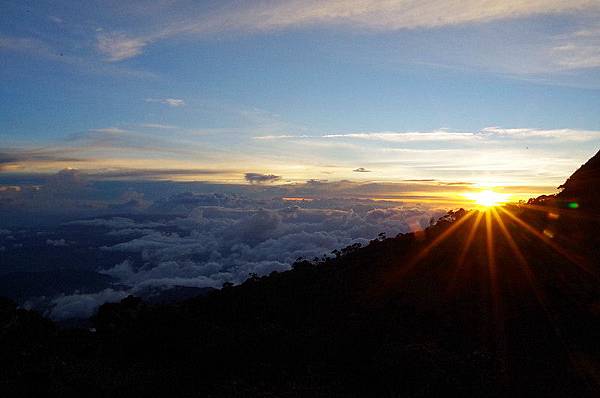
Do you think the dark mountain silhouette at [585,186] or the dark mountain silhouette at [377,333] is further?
the dark mountain silhouette at [585,186]

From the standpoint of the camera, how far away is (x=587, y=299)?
20266 mm

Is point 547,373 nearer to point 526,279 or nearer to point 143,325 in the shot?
point 526,279

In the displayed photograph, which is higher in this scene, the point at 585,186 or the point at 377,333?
the point at 585,186

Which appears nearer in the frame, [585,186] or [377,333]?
[377,333]

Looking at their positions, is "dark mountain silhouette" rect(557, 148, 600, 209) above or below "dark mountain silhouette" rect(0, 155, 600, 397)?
above

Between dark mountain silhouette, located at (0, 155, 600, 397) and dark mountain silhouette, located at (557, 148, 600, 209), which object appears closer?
dark mountain silhouette, located at (0, 155, 600, 397)

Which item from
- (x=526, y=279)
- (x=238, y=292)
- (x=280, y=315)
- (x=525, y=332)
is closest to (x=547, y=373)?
(x=525, y=332)

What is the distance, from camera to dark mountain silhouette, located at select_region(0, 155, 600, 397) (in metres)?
14.7

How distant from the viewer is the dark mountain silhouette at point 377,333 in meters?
14.7

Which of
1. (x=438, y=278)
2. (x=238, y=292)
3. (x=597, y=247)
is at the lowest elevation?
(x=238, y=292)

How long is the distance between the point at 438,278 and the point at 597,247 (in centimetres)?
895

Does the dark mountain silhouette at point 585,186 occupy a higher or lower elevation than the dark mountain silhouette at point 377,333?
higher

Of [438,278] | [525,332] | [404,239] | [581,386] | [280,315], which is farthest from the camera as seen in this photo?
[404,239]

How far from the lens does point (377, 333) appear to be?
19.0 metres
